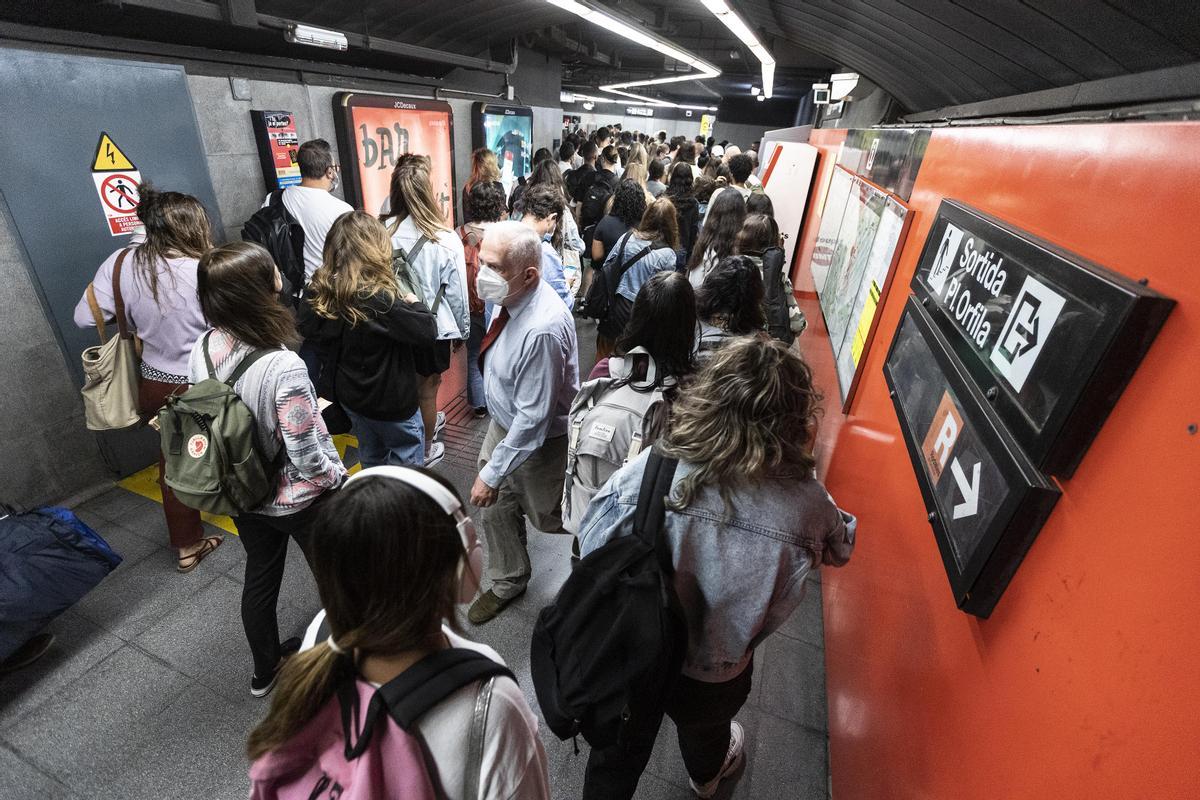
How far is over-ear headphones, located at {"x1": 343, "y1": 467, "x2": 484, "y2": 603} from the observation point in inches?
36.4

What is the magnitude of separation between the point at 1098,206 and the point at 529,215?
318 centimetres

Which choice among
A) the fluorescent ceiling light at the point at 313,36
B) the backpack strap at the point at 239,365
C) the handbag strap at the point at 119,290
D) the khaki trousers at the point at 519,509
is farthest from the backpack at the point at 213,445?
the fluorescent ceiling light at the point at 313,36

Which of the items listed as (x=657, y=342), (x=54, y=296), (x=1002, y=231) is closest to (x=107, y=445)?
(x=54, y=296)

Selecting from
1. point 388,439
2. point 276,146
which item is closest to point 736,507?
point 388,439

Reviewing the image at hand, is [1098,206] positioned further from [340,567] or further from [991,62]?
[991,62]

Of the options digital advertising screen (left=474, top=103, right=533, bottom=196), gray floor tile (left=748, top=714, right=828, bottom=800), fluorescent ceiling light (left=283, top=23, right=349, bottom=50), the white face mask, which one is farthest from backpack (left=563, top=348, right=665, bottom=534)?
digital advertising screen (left=474, top=103, right=533, bottom=196)

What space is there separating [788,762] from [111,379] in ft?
12.8

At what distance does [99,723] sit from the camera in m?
2.23

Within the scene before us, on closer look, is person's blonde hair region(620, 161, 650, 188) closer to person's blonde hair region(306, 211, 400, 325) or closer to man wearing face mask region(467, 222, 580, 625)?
person's blonde hair region(306, 211, 400, 325)

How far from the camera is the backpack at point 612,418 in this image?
6.15 feet

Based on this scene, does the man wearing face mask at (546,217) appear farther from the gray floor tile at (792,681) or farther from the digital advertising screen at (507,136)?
the digital advertising screen at (507,136)

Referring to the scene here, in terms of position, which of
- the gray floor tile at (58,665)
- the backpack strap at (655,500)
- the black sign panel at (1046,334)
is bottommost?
the gray floor tile at (58,665)

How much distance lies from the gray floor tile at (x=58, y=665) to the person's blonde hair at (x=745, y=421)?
2890 millimetres

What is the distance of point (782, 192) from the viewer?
21.9ft
